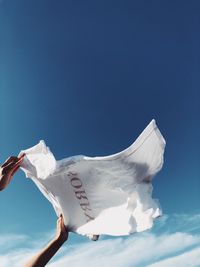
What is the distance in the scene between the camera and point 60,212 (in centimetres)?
488

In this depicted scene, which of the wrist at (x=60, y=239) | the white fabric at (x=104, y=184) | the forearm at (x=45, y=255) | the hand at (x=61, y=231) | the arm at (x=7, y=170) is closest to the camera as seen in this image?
the forearm at (x=45, y=255)

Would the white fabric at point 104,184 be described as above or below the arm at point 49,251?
above

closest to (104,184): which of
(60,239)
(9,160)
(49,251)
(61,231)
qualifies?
(61,231)

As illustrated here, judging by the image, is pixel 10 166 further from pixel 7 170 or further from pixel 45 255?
pixel 45 255

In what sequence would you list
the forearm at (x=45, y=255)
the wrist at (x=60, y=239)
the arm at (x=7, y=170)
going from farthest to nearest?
the wrist at (x=60, y=239) → the arm at (x=7, y=170) → the forearm at (x=45, y=255)

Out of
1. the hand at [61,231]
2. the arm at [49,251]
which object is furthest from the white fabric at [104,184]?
the arm at [49,251]

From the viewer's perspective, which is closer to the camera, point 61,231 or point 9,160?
point 9,160

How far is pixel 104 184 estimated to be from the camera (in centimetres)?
488

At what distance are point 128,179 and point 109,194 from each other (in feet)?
1.01

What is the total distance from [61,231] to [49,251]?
2.00 feet

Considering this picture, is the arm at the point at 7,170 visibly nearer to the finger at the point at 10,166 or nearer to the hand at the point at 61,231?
the finger at the point at 10,166

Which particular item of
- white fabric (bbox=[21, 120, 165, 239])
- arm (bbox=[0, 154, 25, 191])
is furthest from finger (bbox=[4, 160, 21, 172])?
white fabric (bbox=[21, 120, 165, 239])

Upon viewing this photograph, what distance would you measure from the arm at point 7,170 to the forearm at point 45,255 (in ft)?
2.09

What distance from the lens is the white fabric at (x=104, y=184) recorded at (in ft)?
14.9
